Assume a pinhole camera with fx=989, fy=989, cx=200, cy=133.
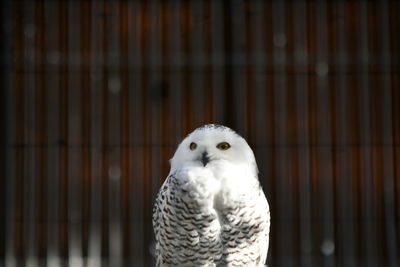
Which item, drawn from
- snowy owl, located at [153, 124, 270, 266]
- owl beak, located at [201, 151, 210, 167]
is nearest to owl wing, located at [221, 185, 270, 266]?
snowy owl, located at [153, 124, 270, 266]

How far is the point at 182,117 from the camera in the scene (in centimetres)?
435

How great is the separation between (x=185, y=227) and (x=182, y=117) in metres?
2.10

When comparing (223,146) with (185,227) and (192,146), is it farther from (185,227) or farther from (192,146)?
(185,227)

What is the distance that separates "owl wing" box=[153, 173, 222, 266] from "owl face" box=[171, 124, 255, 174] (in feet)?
0.19

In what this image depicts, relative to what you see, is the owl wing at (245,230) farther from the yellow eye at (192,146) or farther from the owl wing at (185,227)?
the yellow eye at (192,146)

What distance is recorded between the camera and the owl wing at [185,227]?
2.24 metres

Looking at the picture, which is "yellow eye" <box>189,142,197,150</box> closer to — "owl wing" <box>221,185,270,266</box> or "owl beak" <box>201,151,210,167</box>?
"owl beak" <box>201,151,210,167</box>

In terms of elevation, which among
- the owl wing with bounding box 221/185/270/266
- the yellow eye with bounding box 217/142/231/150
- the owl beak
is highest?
the yellow eye with bounding box 217/142/231/150

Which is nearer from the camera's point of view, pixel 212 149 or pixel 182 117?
pixel 212 149

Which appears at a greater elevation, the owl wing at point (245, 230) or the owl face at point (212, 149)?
the owl face at point (212, 149)

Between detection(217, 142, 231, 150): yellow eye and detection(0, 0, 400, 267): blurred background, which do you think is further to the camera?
detection(0, 0, 400, 267): blurred background

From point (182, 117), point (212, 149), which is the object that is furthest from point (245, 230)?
point (182, 117)

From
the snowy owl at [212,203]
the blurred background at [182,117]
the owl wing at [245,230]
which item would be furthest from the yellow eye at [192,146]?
the blurred background at [182,117]

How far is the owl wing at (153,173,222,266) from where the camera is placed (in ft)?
7.34
